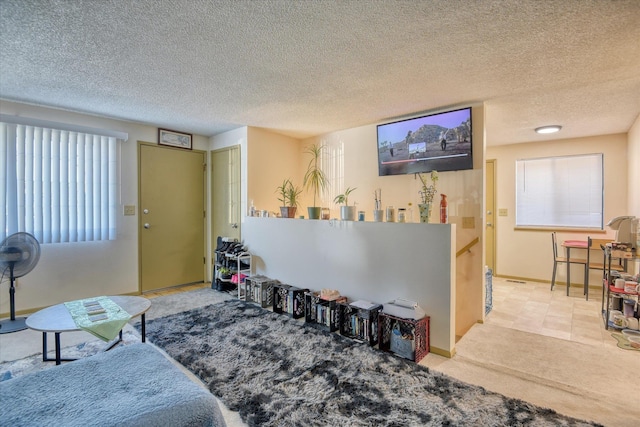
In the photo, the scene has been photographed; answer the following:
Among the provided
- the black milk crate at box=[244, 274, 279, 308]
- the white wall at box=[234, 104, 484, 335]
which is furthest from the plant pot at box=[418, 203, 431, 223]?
the black milk crate at box=[244, 274, 279, 308]

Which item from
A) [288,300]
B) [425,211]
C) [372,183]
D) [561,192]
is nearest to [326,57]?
[425,211]

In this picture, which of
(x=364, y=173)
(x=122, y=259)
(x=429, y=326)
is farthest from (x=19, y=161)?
(x=429, y=326)

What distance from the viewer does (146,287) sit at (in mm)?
4387

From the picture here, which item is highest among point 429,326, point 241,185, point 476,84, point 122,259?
point 476,84

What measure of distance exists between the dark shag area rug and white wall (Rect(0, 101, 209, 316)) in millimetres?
1473

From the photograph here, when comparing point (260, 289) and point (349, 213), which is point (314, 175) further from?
point (260, 289)

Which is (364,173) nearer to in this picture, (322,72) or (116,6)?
(322,72)

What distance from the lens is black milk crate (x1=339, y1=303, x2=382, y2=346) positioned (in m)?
2.78

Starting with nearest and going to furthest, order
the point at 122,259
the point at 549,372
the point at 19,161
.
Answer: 1. the point at 549,372
2. the point at 19,161
3. the point at 122,259

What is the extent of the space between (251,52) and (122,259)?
3450 millimetres

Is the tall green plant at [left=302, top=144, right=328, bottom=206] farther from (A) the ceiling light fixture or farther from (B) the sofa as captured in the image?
(B) the sofa

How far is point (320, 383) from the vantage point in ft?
7.07

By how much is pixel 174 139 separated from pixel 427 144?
3.63 metres

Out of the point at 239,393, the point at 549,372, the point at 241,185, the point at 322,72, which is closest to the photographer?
the point at 239,393
